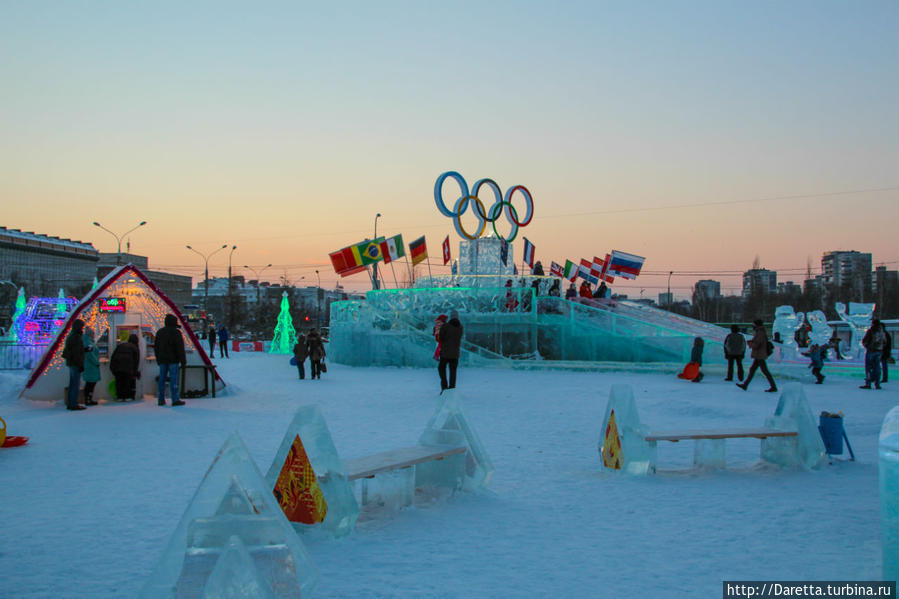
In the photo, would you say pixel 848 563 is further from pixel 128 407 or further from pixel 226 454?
pixel 128 407

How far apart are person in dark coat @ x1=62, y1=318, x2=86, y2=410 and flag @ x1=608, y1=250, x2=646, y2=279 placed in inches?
959

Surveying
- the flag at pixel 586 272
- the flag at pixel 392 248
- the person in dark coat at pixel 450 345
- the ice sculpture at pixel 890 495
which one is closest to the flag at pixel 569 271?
the flag at pixel 586 272

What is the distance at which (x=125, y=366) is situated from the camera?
537 inches

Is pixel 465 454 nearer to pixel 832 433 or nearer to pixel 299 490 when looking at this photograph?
pixel 299 490

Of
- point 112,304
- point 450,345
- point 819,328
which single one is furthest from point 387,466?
point 819,328

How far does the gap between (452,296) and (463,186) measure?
15.0ft

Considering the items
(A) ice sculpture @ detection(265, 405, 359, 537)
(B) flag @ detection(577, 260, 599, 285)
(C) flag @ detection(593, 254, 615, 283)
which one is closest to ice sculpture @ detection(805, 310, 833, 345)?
(C) flag @ detection(593, 254, 615, 283)

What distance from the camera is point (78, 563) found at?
4750 millimetres

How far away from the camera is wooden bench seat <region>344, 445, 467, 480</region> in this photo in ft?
18.5

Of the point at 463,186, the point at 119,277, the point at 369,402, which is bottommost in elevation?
the point at 369,402

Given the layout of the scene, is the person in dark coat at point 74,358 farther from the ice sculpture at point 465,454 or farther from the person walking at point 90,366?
the ice sculpture at point 465,454

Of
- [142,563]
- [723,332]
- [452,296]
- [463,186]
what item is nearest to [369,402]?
[142,563]

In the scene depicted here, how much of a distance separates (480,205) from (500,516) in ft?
76.1

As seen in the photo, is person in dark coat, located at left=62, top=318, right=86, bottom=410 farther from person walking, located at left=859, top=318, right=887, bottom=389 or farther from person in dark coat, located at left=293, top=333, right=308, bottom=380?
person walking, located at left=859, top=318, right=887, bottom=389
